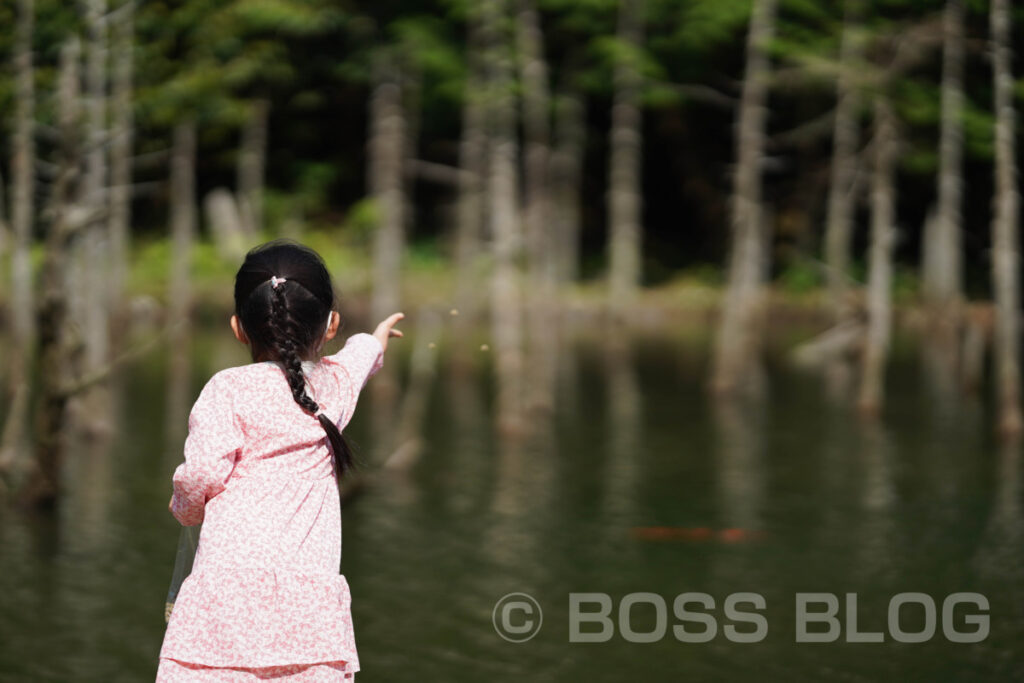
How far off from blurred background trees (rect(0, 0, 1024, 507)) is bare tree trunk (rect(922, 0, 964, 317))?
0.13 m

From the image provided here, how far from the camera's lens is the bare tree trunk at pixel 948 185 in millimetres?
25141

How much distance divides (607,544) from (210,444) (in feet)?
33.6

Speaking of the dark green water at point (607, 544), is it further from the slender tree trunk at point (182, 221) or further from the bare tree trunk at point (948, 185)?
the slender tree trunk at point (182, 221)

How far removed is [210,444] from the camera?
155 inches

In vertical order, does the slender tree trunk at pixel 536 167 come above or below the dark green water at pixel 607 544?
above

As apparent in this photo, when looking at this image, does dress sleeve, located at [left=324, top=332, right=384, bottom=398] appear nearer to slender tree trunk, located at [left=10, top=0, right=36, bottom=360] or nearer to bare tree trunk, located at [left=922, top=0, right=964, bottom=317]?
slender tree trunk, located at [left=10, top=0, right=36, bottom=360]

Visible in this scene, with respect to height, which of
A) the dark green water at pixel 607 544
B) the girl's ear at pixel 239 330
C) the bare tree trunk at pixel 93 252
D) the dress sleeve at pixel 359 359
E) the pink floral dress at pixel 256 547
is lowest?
the dark green water at pixel 607 544

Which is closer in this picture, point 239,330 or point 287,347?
point 287,347

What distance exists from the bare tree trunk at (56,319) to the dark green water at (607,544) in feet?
1.88

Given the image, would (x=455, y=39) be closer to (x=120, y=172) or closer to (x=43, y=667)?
(x=120, y=172)

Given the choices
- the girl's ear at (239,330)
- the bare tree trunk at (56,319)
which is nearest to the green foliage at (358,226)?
the bare tree trunk at (56,319)

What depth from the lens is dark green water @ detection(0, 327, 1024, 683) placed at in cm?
1016

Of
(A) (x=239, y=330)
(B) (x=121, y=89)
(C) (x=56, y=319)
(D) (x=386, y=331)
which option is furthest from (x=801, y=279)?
(A) (x=239, y=330)

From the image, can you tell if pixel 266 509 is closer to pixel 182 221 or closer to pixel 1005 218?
pixel 1005 218
